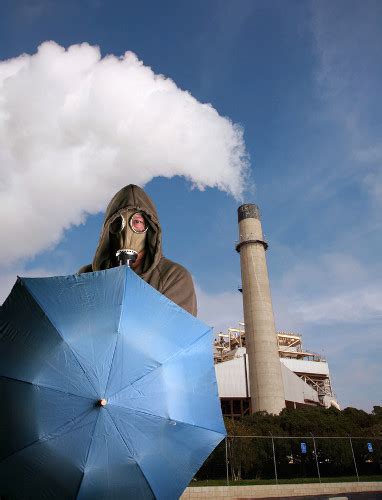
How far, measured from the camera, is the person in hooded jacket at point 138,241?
136 inches

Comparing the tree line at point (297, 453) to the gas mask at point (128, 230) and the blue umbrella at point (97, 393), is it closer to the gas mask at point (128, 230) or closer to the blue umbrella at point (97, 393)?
the gas mask at point (128, 230)

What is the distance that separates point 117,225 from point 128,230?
138mm

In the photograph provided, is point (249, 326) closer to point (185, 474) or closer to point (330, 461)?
point (330, 461)

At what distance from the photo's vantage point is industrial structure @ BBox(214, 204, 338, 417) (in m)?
41.7

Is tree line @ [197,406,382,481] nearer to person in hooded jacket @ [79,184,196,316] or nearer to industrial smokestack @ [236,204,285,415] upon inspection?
industrial smokestack @ [236,204,285,415]

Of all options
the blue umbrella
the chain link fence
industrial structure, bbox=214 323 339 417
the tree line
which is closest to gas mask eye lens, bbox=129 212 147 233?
the blue umbrella

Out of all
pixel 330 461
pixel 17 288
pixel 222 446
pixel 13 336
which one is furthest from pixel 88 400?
pixel 330 461

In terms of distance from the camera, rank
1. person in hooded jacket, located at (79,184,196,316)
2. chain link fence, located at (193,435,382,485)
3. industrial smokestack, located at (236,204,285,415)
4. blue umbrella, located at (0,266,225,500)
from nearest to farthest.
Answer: blue umbrella, located at (0,266,225,500)
person in hooded jacket, located at (79,184,196,316)
chain link fence, located at (193,435,382,485)
industrial smokestack, located at (236,204,285,415)

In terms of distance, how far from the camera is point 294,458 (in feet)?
83.0

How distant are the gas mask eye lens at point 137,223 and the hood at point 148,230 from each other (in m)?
0.04

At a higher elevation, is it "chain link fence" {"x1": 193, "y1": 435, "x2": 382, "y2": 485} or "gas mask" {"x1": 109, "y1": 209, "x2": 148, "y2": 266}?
"chain link fence" {"x1": 193, "y1": 435, "x2": 382, "y2": 485}

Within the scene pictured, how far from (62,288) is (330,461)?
2654cm

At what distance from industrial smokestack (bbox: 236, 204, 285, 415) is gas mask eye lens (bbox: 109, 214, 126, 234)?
132ft

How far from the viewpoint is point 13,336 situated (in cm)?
248
